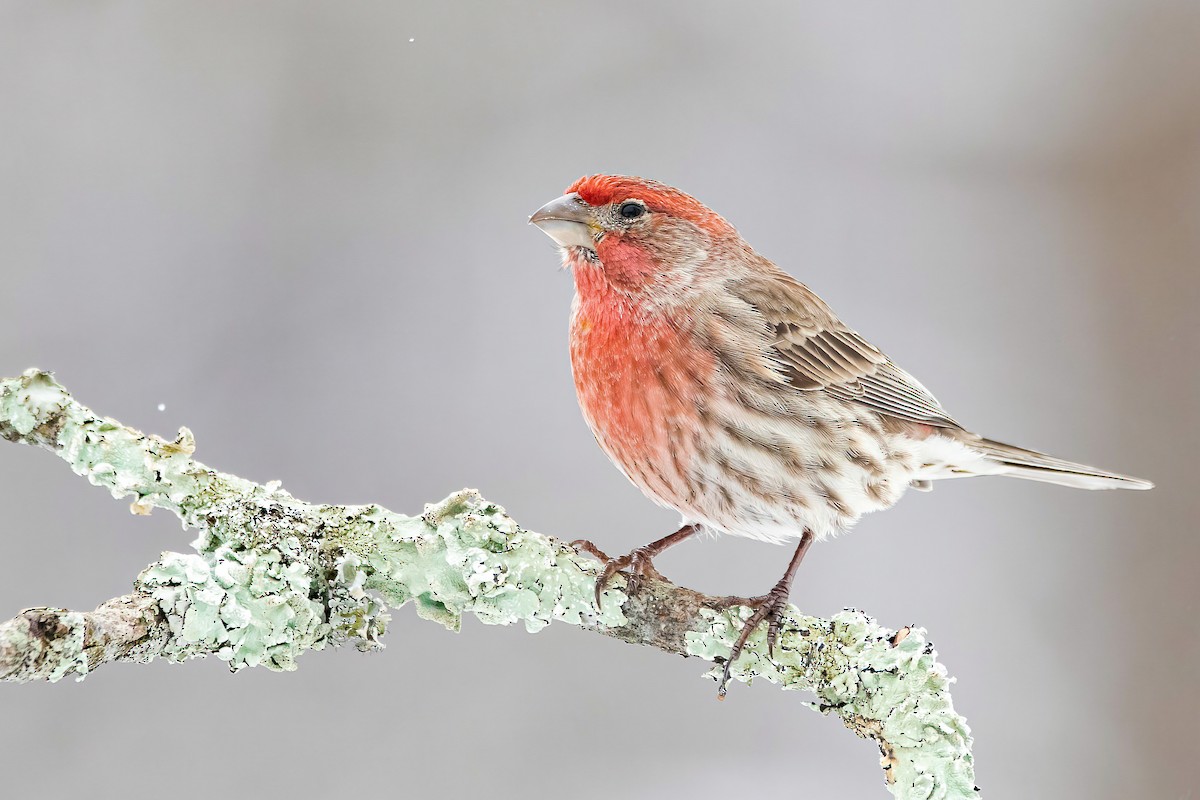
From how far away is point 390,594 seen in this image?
226 cm

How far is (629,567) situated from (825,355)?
1027 mm

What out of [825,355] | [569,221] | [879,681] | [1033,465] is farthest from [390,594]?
[1033,465]

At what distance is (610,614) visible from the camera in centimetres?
238

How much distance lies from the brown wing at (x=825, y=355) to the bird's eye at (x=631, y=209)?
0.36m

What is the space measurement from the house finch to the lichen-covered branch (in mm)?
189

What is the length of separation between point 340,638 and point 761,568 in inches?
109

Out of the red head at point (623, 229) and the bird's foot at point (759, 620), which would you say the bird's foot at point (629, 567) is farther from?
the red head at point (623, 229)

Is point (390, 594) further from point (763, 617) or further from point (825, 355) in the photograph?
point (825, 355)

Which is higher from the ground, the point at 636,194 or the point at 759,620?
the point at 636,194

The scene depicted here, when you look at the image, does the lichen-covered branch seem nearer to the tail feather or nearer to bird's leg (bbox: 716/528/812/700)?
bird's leg (bbox: 716/528/812/700)

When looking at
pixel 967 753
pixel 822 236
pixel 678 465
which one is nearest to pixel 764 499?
pixel 678 465

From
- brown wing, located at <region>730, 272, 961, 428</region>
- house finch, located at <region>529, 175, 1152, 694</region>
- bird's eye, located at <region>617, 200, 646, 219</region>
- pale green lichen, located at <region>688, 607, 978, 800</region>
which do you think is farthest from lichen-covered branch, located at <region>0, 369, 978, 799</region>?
bird's eye, located at <region>617, 200, 646, 219</region>

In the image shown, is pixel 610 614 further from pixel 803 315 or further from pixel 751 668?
pixel 803 315

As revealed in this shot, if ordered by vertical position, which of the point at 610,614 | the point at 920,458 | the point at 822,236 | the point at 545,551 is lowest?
the point at 610,614
